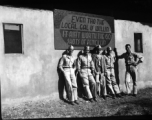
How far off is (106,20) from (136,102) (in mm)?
3604

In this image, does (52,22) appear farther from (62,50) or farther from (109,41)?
(109,41)

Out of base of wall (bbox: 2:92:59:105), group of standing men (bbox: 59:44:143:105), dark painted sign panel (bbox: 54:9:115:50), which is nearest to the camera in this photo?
base of wall (bbox: 2:92:59:105)

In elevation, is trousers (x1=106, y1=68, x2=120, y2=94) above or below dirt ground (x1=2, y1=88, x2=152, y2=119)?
above

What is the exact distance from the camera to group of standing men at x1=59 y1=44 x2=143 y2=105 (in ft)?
29.8

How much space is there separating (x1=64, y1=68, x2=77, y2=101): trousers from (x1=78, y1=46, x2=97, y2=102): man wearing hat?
1.37 feet

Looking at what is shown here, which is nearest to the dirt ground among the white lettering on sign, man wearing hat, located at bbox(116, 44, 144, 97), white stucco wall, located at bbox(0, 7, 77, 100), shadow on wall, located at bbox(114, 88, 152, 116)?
shadow on wall, located at bbox(114, 88, 152, 116)

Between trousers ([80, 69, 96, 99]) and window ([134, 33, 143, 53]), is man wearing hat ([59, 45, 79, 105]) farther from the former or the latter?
window ([134, 33, 143, 53])

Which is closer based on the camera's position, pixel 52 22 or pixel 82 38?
pixel 52 22

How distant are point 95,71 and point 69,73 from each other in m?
1.23

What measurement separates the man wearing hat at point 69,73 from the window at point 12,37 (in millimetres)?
1598

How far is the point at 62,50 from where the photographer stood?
9.27m

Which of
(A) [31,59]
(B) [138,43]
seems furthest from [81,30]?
(B) [138,43]

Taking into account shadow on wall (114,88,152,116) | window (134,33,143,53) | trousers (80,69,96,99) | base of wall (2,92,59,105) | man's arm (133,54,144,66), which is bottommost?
shadow on wall (114,88,152,116)

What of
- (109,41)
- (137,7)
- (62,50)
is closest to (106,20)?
(109,41)
